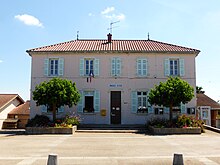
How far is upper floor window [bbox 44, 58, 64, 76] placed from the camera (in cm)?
2122

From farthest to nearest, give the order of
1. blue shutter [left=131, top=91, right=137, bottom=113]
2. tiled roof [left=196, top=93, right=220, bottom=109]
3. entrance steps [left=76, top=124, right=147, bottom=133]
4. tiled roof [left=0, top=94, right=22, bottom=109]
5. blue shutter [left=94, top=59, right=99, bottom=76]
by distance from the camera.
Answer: tiled roof [left=196, top=93, right=220, bottom=109] → tiled roof [left=0, top=94, right=22, bottom=109] → blue shutter [left=94, top=59, right=99, bottom=76] → blue shutter [left=131, top=91, right=137, bottom=113] → entrance steps [left=76, top=124, right=147, bottom=133]

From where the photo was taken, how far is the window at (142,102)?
20.7m

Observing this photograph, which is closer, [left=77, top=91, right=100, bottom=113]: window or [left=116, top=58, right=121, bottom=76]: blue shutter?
[left=77, top=91, right=100, bottom=113]: window

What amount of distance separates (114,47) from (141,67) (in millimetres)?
2806

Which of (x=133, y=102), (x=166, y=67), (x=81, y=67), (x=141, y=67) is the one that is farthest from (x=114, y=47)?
(x=133, y=102)

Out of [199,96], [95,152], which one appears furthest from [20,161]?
[199,96]

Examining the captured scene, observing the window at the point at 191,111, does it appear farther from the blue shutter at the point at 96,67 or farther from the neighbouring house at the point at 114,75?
the blue shutter at the point at 96,67

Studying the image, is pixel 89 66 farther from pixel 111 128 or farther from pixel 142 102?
pixel 111 128

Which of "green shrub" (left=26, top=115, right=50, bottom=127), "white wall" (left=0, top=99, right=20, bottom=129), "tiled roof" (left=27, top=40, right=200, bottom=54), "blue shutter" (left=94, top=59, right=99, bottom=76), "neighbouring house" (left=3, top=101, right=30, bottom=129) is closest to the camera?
"green shrub" (left=26, top=115, right=50, bottom=127)

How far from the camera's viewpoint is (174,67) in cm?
2144

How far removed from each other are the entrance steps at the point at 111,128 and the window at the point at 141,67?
13.3 feet

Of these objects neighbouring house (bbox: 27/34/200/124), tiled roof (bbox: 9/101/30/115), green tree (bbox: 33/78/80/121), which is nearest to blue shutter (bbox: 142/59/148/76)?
neighbouring house (bbox: 27/34/200/124)

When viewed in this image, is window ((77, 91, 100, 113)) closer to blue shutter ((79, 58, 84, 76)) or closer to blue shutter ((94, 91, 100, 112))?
blue shutter ((94, 91, 100, 112))

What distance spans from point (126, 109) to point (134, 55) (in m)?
4.29
